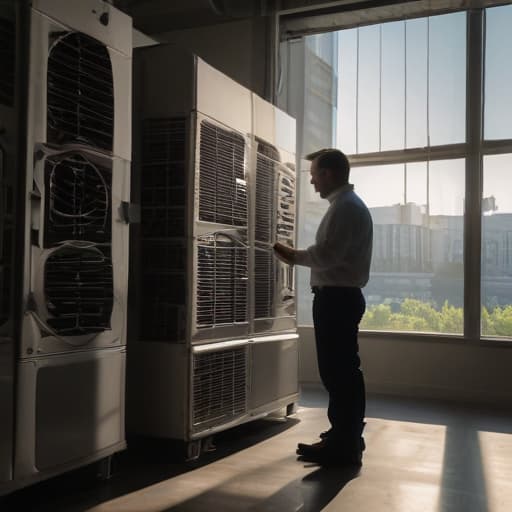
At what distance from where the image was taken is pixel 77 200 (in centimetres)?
252

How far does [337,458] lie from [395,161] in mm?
3200

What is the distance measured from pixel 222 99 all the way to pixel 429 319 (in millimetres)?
2976

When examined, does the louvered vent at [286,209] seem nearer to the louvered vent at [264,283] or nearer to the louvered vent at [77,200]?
the louvered vent at [264,283]

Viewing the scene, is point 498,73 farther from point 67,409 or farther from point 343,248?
point 67,409

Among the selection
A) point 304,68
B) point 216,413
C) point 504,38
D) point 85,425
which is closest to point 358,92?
point 304,68

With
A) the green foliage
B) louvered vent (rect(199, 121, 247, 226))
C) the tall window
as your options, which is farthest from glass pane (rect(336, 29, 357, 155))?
louvered vent (rect(199, 121, 247, 226))

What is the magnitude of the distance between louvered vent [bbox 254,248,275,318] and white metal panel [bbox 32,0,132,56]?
1.50 m

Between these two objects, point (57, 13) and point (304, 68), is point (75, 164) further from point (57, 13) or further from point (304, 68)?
point (304, 68)

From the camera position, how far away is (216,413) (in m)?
3.27

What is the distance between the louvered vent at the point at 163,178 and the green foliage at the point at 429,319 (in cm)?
297

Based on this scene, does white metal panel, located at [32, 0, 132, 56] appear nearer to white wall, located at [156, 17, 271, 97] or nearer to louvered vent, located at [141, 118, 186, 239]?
louvered vent, located at [141, 118, 186, 239]

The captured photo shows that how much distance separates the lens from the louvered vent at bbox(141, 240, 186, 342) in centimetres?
308

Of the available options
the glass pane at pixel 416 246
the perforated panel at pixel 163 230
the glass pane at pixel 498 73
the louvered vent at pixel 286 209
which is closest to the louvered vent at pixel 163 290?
the perforated panel at pixel 163 230

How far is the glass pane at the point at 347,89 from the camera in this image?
223 inches
